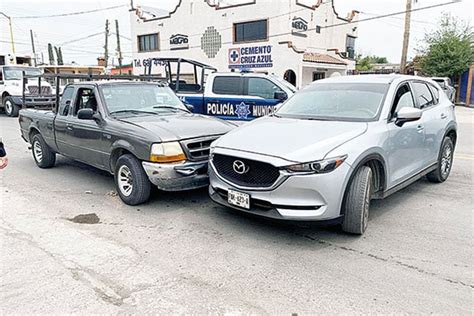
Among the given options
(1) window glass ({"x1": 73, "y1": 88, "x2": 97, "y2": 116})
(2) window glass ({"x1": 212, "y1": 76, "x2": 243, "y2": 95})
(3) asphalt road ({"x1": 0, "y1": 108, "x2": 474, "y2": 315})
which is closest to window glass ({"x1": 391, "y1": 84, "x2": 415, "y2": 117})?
(3) asphalt road ({"x1": 0, "y1": 108, "x2": 474, "y2": 315})

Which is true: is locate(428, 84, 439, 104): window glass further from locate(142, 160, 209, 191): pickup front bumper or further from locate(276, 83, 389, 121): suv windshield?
locate(142, 160, 209, 191): pickup front bumper

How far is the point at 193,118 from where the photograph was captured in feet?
18.7

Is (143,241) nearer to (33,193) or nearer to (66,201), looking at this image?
(66,201)

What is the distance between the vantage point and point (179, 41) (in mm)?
27828

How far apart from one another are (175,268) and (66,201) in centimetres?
265

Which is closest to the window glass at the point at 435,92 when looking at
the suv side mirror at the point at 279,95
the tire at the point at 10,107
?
the suv side mirror at the point at 279,95

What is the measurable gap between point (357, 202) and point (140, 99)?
3765 mm

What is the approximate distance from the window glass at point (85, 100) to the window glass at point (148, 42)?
24810 millimetres

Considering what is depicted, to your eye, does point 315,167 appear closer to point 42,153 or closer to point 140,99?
point 140,99

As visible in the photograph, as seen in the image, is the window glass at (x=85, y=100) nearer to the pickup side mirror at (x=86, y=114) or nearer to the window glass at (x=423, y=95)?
the pickup side mirror at (x=86, y=114)

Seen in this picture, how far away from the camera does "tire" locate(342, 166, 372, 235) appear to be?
148 inches

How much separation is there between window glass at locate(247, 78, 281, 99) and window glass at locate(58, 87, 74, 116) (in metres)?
4.22

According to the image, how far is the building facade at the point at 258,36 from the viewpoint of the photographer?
22.9 metres

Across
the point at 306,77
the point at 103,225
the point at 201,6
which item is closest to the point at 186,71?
the point at 201,6
